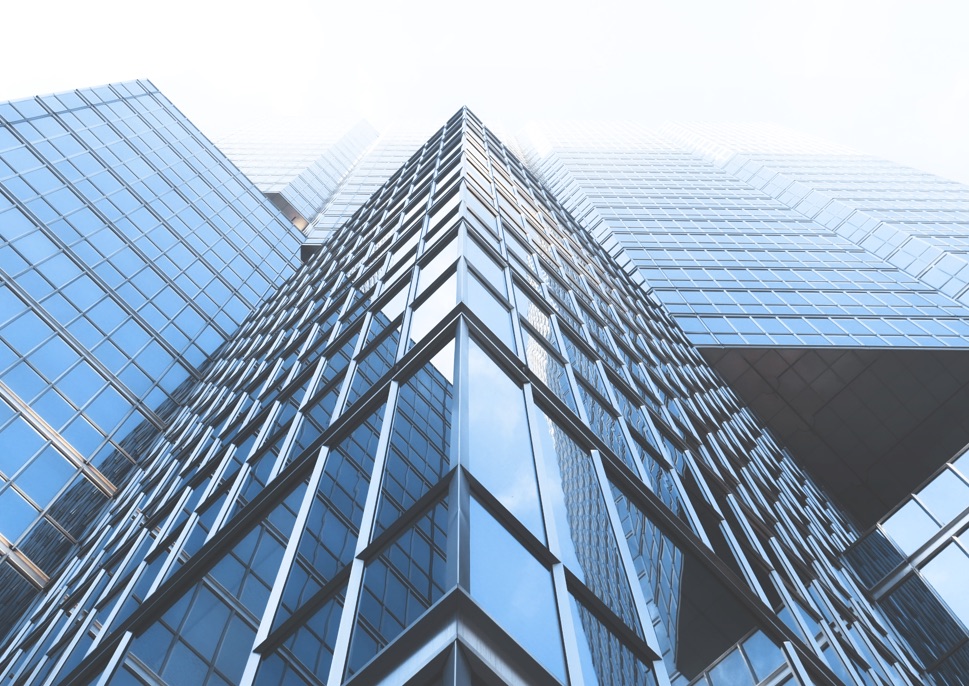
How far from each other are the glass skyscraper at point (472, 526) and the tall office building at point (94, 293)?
1045 millimetres

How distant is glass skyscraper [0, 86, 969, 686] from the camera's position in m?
7.18

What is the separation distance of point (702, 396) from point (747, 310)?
633 inches

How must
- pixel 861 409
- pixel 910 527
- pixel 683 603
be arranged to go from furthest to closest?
1. pixel 861 409
2. pixel 910 527
3. pixel 683 603

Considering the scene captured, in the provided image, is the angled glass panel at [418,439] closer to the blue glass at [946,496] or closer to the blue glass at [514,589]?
the blue glass at [514,589]

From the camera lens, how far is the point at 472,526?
7.28 metres

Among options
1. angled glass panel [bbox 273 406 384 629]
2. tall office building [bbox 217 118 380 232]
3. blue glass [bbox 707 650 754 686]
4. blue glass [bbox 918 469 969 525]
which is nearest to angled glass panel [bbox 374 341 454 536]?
angled glass panel [bbox 273 406 384 629]

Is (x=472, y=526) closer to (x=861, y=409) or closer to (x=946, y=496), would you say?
(x=946, y=496)

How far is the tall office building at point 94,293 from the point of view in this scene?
2102 cm

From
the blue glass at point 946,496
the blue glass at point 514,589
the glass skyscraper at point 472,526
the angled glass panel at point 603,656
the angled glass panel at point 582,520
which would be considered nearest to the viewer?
the blue glass at point 514,589

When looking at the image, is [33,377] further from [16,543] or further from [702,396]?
[702,396]

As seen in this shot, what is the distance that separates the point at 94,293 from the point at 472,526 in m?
24.1

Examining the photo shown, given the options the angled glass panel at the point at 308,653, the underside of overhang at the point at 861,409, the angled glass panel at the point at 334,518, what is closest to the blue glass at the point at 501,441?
the angled glass panel at the point at 334,518

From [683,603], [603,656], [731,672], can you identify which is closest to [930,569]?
[683,603]

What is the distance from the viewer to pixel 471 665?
6020mm
